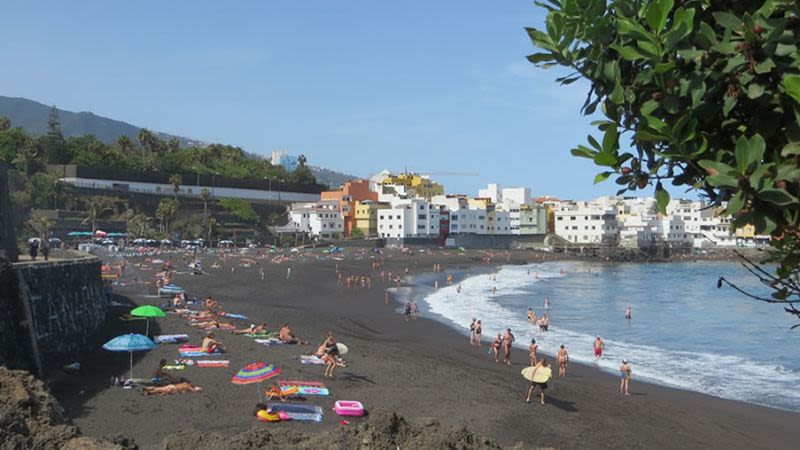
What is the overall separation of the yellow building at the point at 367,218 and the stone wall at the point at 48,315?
3050 inches

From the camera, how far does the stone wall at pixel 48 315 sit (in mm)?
14031

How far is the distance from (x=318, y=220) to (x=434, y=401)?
7868 centimetres

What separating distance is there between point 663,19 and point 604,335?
2876cm

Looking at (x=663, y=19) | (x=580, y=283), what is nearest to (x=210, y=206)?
(x=580, y=283)

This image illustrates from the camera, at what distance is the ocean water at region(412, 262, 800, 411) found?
21156 millimetres

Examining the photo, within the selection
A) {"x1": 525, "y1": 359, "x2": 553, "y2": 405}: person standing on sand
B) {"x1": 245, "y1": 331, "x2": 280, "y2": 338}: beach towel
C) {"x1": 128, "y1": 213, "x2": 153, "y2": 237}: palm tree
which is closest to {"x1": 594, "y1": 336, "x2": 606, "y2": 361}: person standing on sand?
{"x1": 525, "y1": 359, "x2": 553, "y2": 405}: person standing on sand

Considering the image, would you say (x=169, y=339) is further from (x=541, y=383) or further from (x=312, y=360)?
(x=541, y=383)

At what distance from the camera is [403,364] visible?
19562mm

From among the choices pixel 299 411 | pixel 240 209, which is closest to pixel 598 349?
pixel 299 411

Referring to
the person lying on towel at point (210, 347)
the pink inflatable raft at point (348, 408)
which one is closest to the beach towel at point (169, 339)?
the person lying on towel at point (210, 347)

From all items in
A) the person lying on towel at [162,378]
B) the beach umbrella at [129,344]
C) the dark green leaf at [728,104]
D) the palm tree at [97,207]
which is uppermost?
the palm tree at [97,207]

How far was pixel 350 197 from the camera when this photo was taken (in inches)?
3986

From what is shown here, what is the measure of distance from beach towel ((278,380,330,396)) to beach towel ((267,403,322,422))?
3.39 ft

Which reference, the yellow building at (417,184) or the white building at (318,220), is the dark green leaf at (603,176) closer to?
the white building at (318,220)
